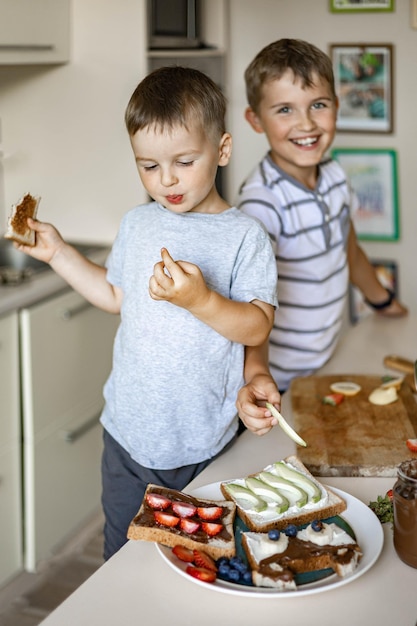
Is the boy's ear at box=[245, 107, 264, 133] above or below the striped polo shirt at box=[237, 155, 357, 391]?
above

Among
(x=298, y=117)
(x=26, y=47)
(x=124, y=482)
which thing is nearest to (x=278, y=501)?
(x=124, y=482)

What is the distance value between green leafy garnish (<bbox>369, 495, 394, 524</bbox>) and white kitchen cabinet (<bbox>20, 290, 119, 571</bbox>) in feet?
4.46

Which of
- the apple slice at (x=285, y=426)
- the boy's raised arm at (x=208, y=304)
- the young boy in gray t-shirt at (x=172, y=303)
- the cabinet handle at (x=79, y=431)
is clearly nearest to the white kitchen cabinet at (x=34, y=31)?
the cabinet handle at (x=79, y=431)

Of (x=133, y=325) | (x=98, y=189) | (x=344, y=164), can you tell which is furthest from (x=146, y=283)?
(x=344, y=164)

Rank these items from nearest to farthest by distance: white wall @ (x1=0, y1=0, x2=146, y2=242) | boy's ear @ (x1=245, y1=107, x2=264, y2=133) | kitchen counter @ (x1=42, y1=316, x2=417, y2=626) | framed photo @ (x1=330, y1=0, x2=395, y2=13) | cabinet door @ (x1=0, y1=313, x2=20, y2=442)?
kitchen counter @ (x1=42, y1=316, x2=417, y2=626) → boy's ear @ (x1=245, y1=107, x2=264, y2=133) → cabinet door @ (x1=0, y1=313, x2=20, y2=442) → white wall @ (x1=0, y1=0, x2=146, y2=242) → framed photo @ (x1=330, y1=0, x2=395, y2=13)

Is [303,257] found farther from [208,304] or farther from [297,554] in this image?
[297,554]

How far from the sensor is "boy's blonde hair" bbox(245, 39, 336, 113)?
1.77m

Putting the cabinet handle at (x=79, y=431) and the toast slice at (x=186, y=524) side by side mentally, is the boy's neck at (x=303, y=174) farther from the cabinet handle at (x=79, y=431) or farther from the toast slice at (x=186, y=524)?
the cabinet handle at (x=79, y=431)

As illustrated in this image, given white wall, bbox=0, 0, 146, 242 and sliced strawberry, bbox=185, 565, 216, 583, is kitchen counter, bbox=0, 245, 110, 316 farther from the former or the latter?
sliced strawberry, bbox=185, 565, 216, 583

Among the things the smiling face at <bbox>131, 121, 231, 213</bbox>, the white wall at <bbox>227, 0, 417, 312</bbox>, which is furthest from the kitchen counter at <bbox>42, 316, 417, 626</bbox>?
the white wall at <bbox>227, 0, 417, 312</bbox>

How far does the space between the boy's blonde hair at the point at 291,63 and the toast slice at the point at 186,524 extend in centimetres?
91

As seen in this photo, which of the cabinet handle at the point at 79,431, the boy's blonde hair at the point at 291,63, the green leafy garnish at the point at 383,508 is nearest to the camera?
the green leafy garnish at the point at 383,508

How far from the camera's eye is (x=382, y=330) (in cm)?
219

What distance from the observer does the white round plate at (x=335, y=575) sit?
105cm
